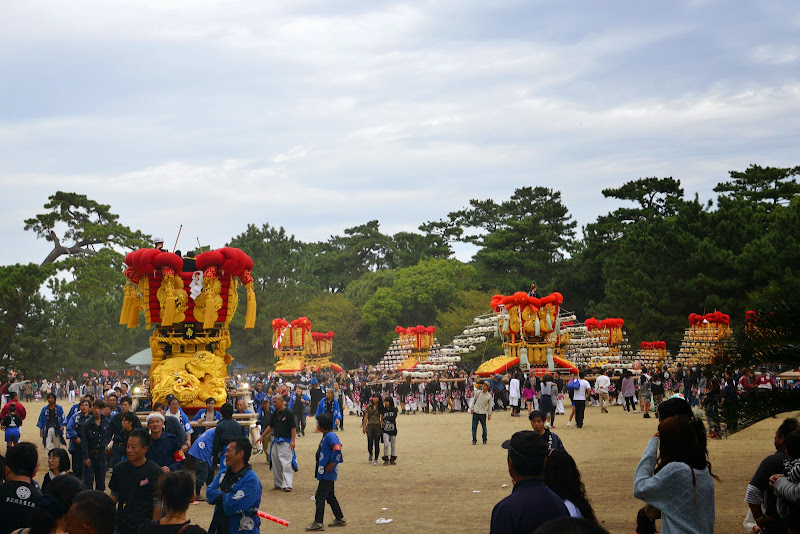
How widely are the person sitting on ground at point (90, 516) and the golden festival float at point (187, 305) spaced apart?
11.3 m

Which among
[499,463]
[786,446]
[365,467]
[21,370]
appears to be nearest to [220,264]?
[365,467]

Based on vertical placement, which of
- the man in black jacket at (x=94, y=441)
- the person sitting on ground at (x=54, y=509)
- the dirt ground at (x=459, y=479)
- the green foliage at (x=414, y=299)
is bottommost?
the dirt ground at (x=459, y=479)

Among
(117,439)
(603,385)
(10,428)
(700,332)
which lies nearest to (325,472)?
(117,439)

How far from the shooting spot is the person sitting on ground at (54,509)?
15.3ft

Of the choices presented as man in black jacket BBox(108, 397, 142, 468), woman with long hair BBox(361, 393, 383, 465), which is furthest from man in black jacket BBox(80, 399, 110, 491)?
woman with long hair BBox(361, 393, 383, 465)

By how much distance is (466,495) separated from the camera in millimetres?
12336

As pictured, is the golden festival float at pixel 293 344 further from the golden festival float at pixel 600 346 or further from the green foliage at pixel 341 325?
the golden festival float at pixel 600 346

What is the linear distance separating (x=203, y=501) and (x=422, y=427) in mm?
13114

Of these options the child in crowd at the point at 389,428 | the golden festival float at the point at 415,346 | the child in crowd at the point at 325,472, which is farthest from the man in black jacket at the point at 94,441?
the golden festival float at the point at 415,346

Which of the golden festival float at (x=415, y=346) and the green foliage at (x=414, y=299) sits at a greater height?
the green foliage at (x=414, y=299)

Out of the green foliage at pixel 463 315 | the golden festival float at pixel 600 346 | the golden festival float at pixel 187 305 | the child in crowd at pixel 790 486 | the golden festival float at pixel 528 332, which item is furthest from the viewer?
the green foliage at pixel 463 315

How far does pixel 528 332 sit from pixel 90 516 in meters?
29.4

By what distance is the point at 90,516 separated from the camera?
4.11 m

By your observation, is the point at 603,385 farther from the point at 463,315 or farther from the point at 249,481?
the point at 463,315
